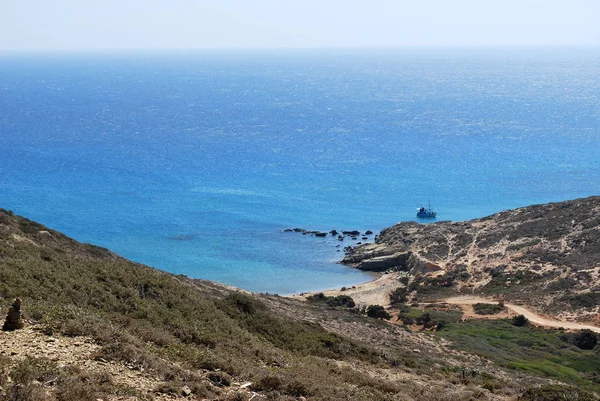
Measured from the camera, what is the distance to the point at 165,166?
105000mm

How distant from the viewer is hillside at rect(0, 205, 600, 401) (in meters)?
13.2

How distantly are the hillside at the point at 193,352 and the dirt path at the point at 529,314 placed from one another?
211 inches

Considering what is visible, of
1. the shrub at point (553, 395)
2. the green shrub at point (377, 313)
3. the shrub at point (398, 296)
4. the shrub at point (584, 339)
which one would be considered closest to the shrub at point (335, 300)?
the shrub at point (398, 296)

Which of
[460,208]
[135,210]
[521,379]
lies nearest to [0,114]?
[135,210]

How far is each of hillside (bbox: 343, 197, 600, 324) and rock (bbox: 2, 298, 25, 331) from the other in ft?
112

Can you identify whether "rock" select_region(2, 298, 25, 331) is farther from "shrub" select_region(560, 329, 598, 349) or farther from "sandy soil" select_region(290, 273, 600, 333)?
"sandy soil" select_region(290, 273, 600, 333)

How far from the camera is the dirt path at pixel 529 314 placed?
123 ft

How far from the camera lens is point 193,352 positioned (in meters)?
16.2

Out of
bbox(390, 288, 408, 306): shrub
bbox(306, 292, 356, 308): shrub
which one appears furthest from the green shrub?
bbox(390, 288, 408, 306): shrub

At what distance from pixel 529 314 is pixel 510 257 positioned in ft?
45.0

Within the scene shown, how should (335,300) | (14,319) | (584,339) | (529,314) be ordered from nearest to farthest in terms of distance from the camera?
(14,319) → (584,339) → (529,314) → (335,300)

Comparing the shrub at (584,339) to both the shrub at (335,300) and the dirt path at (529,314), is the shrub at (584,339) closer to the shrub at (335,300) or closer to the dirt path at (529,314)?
the dirt path at (529,314)

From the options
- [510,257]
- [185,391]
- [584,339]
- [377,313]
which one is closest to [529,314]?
[584,339]

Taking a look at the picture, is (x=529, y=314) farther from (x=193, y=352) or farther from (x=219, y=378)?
(x=219, y=378)
